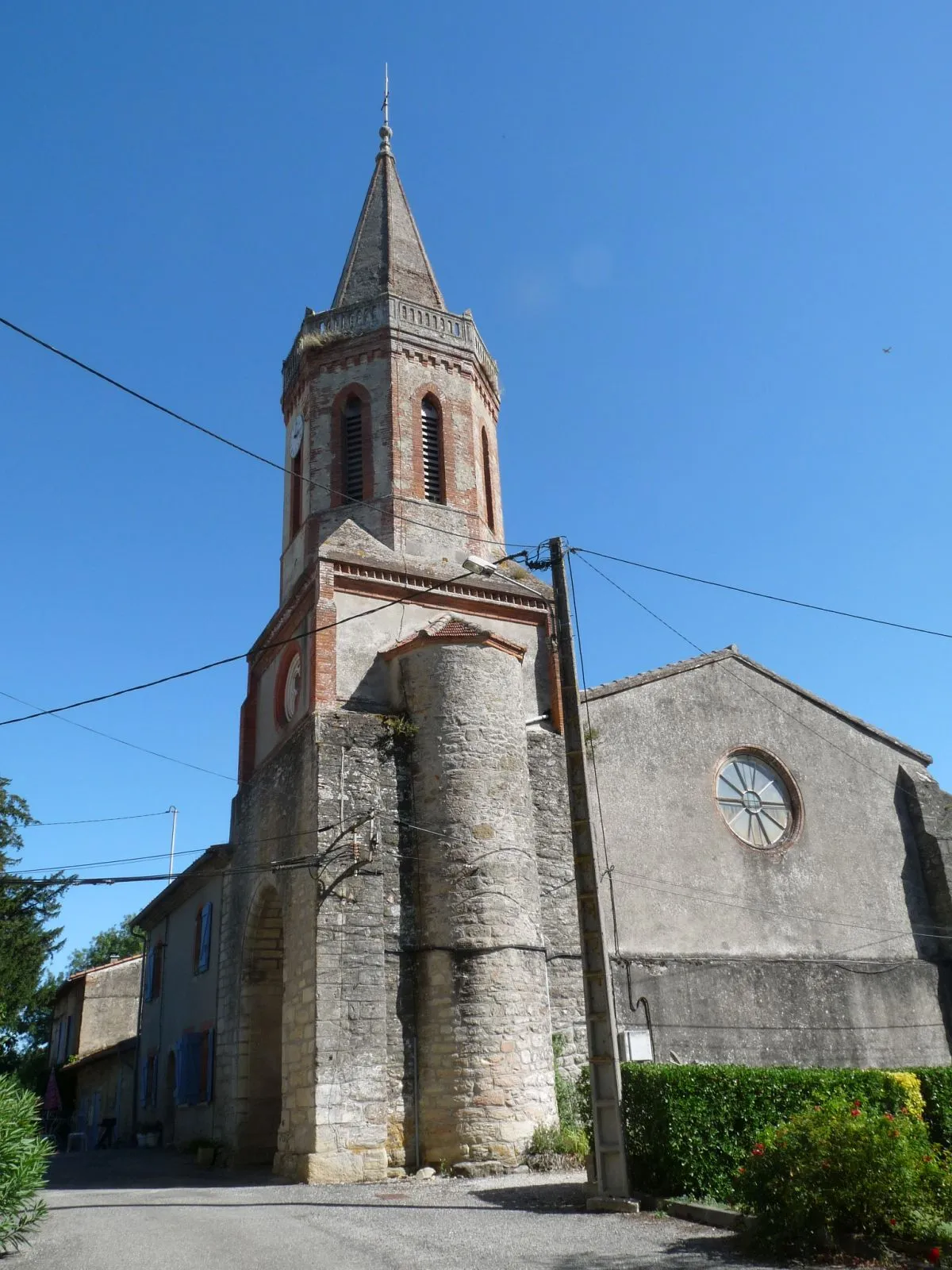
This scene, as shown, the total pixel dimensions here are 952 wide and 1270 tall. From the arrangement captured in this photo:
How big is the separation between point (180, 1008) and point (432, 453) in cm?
1322

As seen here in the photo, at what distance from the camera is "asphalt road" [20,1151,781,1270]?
25.5 ft

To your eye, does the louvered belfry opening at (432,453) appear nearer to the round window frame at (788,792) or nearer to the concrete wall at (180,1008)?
the round window frame at (788,792)

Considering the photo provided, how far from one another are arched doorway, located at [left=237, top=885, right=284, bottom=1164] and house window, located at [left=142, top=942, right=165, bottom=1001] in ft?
28.5

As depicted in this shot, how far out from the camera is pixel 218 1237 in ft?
29.8

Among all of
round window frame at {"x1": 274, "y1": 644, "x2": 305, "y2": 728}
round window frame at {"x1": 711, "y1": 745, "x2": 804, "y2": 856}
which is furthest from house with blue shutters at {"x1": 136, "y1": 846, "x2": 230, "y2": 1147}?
round window frame at {"x1": 711, "y1": 745, "x2": 804, "y2": 856}

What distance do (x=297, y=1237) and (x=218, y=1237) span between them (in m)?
0.78

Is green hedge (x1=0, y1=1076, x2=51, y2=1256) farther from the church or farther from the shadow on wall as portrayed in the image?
the shadow on wall

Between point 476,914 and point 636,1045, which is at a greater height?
point 476,914

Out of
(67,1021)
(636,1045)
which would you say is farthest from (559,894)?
(67,1021)

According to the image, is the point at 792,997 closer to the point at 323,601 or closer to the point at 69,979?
the point at 323,601

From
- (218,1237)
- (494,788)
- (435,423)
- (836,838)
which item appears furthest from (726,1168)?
(435,423)

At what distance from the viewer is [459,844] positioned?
14.8 m

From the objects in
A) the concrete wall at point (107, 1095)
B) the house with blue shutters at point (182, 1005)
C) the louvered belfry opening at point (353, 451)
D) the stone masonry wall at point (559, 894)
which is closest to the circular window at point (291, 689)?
the house with blue shutters at point (182, 1005)

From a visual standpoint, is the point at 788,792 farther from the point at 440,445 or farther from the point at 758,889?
the point at 440,445
